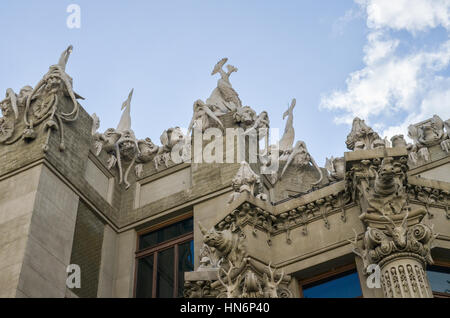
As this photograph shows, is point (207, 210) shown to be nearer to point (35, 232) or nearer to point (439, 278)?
point (35, 232)

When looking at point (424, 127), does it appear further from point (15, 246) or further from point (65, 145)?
point (15, 246)

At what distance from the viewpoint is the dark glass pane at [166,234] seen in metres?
21.9

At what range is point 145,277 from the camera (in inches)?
846

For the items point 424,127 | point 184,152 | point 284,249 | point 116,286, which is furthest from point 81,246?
point 424,127

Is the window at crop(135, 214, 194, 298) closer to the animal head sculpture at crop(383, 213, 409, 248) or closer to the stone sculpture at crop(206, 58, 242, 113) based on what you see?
the stone sculpture at crop(206, 58, 242, 113)

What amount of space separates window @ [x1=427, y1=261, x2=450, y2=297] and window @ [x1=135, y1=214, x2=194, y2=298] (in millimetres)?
8120

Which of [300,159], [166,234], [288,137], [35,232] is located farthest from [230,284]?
[288,137]

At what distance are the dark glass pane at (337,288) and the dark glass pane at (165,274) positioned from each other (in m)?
6.40

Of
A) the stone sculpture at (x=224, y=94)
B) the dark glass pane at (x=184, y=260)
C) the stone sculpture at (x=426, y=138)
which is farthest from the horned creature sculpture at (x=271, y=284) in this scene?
the stone sculpture at (x=224, y=94)

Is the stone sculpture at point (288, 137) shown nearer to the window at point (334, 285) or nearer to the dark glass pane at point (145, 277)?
the dark glass pane at point (145, 277)

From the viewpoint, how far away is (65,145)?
2130cm

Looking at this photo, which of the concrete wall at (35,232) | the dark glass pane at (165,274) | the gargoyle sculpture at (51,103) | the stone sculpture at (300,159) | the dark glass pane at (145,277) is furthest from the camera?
the stone sculpture at (300,159)

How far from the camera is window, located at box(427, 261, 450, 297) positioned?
1397cm

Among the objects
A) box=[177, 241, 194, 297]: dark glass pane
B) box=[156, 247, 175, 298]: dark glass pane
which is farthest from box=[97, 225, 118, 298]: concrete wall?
box=[177, 241, 194, 297]: dark glass pane
